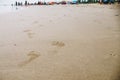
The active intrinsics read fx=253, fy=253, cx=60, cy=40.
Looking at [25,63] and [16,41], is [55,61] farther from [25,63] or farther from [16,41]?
[16,41]

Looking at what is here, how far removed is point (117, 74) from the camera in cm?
257

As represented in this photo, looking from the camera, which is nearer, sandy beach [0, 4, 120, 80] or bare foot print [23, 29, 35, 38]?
sandy beach [0, 4, 120, 80]

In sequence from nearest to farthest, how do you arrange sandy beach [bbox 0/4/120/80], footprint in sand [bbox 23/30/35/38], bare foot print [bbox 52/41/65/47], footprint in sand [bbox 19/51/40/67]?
1. sandy beach [bbox 0/4/120/80]
2. footprint in sand [bbox 19/51/40/67]
3. bare foot print [bbox 52/41/65/47]
4. footprint in sand [bbox 23/30/35/38]

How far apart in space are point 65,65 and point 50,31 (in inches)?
85.9

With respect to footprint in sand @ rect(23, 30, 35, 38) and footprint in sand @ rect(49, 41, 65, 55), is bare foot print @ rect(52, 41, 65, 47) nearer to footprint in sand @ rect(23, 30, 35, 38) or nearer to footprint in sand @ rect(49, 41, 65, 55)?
footprint in sand @ rect(49, 41, 65, 55)

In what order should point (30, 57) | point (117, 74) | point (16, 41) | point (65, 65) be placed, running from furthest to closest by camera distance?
point (16, 41)
point (30, 57)
point (65, 65)
point (117, 74)

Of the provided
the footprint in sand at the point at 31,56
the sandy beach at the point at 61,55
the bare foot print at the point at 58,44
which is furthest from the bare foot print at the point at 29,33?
the footprint in sand at the point at 31,56

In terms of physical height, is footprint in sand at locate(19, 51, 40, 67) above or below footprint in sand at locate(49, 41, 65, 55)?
below

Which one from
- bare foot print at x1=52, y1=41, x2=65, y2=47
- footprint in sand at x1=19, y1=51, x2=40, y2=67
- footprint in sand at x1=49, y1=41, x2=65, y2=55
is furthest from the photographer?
bare foot print at x1=52, y1=41, x2=65, y2=47

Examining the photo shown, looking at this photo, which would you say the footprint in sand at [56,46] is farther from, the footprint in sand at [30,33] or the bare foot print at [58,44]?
the footprint in sand at [30,33]

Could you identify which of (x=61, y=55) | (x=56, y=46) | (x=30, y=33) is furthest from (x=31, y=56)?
(x=30, y=33)

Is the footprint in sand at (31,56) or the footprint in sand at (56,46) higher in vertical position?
the footprint in sand at (56,46)

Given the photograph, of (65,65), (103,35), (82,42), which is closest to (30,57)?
(65,65)

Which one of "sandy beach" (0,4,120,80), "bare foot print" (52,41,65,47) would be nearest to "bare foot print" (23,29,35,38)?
"sandy beach" (0,4,120,80)
